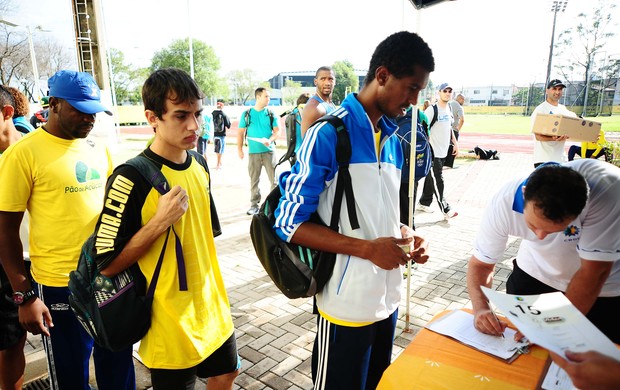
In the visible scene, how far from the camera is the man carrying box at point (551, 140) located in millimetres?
5246

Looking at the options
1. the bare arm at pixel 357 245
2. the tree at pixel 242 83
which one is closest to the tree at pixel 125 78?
the tree at pixel 242 83

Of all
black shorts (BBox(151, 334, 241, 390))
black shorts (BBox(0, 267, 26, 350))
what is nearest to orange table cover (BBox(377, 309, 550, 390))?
Result: black shorts (BBox(151, 334, 241, 390))

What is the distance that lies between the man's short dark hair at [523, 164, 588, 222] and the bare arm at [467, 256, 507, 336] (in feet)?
1.79

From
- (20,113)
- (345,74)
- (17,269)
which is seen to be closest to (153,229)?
(17,269)

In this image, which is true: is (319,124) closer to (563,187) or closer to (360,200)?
(360,200)

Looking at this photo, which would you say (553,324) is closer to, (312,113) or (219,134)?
(312,113)

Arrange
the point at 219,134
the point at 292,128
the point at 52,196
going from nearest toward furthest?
1. the point at 52,196
2. the point at 292,128
3. the point at 219,134

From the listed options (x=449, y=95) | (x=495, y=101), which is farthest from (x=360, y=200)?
(x=495, y=101)

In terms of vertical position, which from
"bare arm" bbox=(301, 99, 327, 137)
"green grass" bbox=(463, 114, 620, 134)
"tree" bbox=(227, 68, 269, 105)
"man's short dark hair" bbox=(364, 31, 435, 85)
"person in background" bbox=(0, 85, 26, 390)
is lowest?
A: "green grass" bbox=(463, 114, 620, 134)

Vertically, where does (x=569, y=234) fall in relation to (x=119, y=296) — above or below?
above

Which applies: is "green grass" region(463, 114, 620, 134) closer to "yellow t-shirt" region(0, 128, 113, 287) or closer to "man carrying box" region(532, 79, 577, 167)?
"man carrying box" region(532, 79, 577, 167)

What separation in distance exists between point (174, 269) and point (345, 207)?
Result: 2.50 ft

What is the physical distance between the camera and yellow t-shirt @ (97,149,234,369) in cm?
148

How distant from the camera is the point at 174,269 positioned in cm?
158
